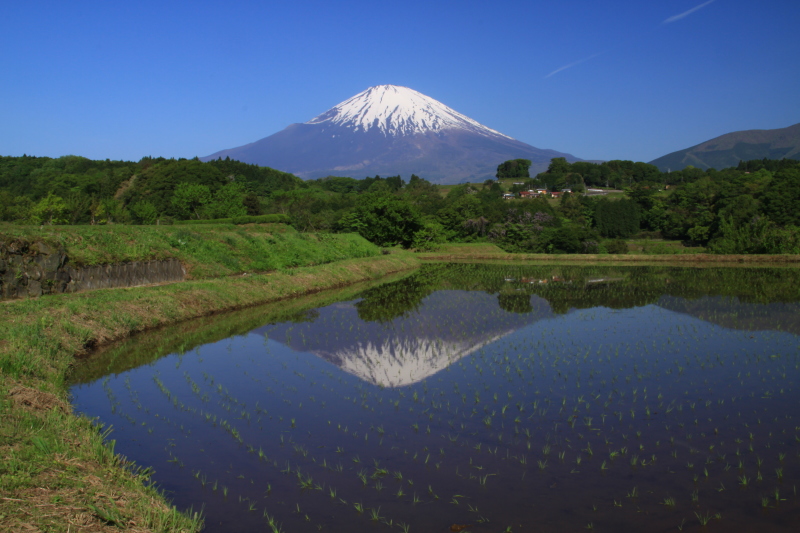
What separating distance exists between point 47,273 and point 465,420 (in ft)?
40.7

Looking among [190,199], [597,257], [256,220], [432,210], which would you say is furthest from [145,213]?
[597,257]

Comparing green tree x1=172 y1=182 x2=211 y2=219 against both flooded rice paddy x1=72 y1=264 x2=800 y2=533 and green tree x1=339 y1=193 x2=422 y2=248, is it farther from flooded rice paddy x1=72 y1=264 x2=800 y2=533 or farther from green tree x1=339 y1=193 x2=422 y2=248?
flooded rice paddy x1=72 y1=264 x2=800 y2=533

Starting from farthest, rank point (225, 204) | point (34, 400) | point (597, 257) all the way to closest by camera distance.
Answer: point (225, 204)
point (597, 257)
point (34, 400)

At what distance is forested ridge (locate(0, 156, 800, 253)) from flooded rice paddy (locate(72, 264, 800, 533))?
2466 cm

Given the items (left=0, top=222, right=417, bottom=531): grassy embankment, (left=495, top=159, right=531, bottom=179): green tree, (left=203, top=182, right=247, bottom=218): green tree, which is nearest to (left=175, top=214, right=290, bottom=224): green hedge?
(left=203, top=182, right=247, bottom=218): green tree

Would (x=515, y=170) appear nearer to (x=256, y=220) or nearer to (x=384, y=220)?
(x=384, y=220)

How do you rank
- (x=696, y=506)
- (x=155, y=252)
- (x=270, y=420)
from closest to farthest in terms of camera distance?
(x=696, y=506) → (x=270, y=420) → (x=155, y=252)

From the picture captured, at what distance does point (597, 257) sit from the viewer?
36500 mm

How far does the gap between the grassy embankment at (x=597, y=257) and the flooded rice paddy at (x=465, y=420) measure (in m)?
20.1

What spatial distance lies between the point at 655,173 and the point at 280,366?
5026 inches

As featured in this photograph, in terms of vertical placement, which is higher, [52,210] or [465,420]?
[52,210]

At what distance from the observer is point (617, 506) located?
474 centimetres

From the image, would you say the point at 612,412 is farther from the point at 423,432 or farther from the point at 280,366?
the point at 280,366

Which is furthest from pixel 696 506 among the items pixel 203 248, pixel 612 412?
pixel 203 248
